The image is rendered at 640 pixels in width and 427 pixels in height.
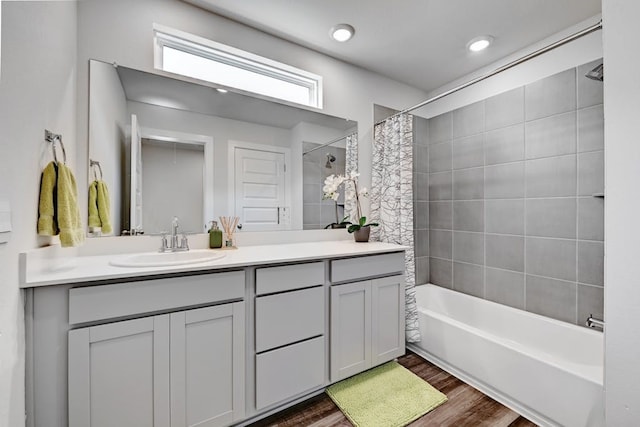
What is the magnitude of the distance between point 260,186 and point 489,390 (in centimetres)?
203

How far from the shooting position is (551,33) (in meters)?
2.02

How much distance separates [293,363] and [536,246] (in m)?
2.03

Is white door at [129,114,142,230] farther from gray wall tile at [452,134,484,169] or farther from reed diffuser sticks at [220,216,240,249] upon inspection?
gray wall tile at [452,134,484,169]

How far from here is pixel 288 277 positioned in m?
1.49

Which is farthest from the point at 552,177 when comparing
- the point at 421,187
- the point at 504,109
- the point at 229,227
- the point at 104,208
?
the point at 104,208

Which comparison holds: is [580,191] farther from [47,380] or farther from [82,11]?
[82,11]

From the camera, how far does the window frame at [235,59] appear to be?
5.58ft

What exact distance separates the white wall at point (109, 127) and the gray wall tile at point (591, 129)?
2973 millimetres

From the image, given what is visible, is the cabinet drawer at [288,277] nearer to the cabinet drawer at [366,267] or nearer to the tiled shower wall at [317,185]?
the cabinet drawer at [366,267]

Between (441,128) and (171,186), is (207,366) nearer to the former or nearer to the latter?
(171,186)

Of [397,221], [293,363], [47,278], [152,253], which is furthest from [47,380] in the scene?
[397,221]

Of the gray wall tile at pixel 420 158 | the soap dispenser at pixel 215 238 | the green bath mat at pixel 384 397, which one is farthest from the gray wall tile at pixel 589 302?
the soap dispenser at pixel 215 238

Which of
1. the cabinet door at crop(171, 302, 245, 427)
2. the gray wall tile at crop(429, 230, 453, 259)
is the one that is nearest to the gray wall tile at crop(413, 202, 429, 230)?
the gray wall tile at crop(429, 230, 453, 259)

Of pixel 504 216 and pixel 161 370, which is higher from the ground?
pixel 504 216
